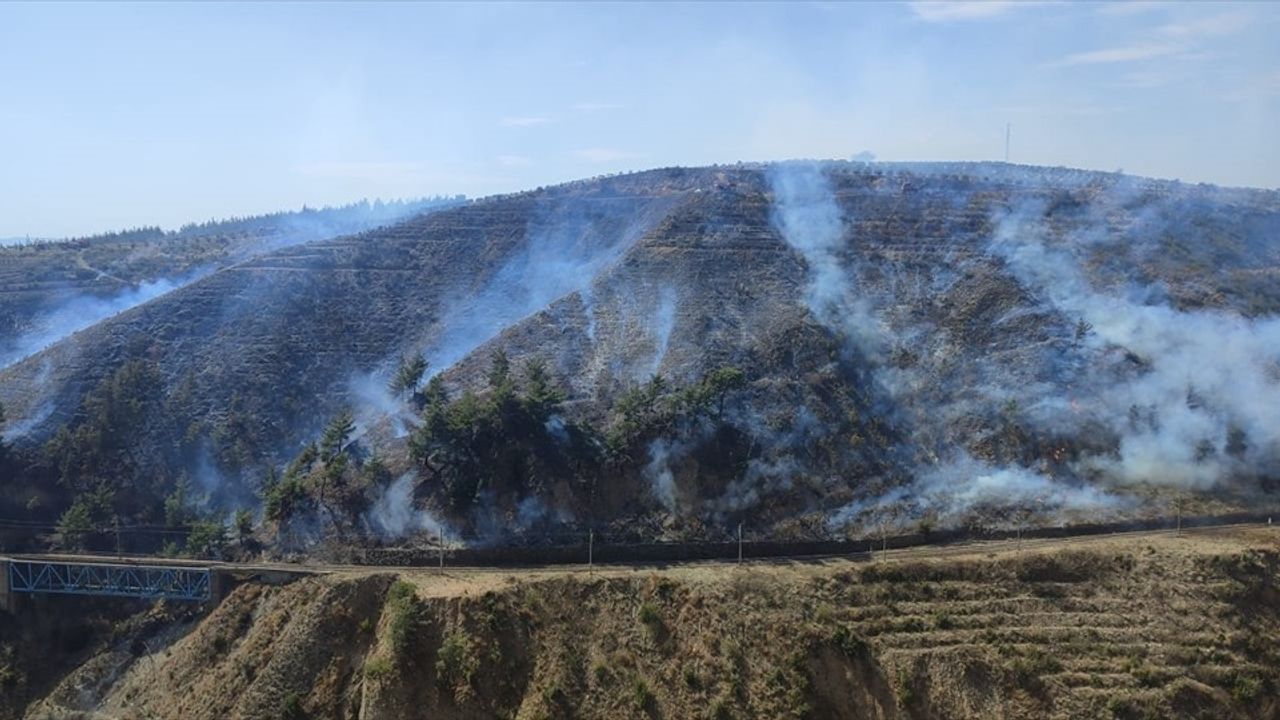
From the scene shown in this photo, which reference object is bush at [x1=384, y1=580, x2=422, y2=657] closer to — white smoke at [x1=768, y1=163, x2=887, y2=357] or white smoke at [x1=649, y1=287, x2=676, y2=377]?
white smoke at [x1=649, y1=287, x2=676, y2=377]

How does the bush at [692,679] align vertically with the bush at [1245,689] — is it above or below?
above

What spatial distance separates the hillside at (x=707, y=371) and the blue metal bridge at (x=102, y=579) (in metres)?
4.59

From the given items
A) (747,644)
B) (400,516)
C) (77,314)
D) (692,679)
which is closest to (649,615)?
(692,679)

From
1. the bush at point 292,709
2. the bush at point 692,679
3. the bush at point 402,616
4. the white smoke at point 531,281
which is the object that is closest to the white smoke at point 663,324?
the white smoke at point 531,281

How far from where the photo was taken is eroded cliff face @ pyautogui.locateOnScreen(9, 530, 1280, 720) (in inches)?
1523

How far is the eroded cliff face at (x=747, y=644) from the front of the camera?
38688 mm

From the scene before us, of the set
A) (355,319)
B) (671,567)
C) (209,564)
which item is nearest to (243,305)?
(355,319)

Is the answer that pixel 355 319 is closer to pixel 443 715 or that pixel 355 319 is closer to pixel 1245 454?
pixel 443 715

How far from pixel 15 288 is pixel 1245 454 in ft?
265

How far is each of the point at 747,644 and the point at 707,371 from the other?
19098 mm

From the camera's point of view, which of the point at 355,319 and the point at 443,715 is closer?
the point at 443,715

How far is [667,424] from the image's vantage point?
51.5 meters

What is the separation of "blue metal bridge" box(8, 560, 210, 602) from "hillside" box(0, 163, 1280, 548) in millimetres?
4590

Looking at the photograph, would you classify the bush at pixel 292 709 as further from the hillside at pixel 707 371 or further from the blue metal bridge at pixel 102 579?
the hillside at pixel 707 371
